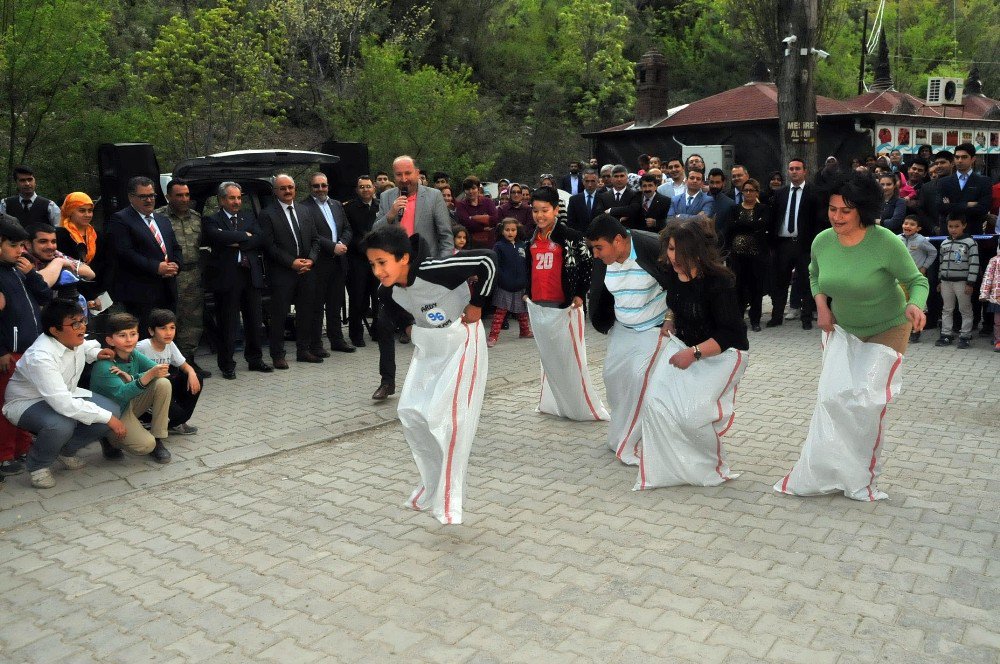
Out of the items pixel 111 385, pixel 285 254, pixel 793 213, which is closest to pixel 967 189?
pixel 793 213

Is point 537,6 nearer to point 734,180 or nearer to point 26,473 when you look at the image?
point 734,180

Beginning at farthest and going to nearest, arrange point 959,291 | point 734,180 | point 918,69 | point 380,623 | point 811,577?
point 918,69 < point 734,180 < point 959,291 < point 811,577 < point 380,623

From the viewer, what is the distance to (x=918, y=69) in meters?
53.8

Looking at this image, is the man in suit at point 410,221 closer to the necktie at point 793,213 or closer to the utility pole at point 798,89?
the necktie at point 793,213

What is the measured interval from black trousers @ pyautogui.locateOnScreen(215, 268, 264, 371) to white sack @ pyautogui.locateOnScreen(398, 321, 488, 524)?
4890mm

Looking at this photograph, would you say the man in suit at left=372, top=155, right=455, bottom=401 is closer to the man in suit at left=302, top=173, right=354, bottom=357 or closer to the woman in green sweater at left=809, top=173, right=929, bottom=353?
the man in suit at left=302, top=173, right=354, bottom=357

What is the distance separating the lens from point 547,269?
300 inches

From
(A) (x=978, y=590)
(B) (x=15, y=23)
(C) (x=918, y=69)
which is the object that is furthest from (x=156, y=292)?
(C) (x=918, y=69)

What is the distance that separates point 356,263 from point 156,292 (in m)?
2.82

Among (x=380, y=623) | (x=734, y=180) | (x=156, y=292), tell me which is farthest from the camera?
(x=734, y=180)

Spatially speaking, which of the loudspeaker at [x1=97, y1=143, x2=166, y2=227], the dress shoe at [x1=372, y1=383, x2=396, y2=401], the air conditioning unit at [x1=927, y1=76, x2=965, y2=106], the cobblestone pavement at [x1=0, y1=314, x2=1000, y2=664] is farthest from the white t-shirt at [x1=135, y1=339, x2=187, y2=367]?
the air conditioning unit at [x1=927, y1=76, x2=965, y2=106]

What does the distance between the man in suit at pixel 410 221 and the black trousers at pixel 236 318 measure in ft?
5.74

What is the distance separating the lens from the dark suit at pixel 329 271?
1061 centimetres

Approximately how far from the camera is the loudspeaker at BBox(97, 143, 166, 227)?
11.3 meters
